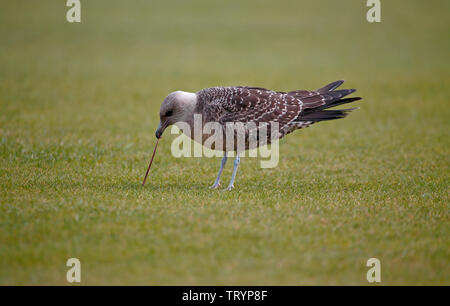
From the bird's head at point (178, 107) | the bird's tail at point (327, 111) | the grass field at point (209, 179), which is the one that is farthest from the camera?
the bird's tail at point (327, 111)

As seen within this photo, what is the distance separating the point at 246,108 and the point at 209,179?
6.06ft

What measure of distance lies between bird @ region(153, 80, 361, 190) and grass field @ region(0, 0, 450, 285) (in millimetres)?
1201

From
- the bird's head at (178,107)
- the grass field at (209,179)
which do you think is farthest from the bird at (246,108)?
the grass field at (209,179)

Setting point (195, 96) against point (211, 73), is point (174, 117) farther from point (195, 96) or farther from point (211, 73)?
point (211, 73)

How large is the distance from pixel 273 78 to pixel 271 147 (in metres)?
10.6

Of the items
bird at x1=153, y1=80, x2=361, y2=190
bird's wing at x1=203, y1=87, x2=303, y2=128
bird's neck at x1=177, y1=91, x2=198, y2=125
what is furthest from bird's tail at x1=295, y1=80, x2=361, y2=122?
bird's neck at x1=177, y1=91, x2=198, y2=125

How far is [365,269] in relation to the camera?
22.2 feet

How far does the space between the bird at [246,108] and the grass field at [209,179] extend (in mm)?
1201

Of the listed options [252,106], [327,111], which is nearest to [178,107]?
[252,106]

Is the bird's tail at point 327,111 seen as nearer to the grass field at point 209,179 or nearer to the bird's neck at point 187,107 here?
the grass field at point 209,179

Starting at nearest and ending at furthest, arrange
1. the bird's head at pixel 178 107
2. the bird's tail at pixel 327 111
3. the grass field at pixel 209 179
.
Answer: the grass field at pixel 209 179, the bird's head at pixel 178 107, the bird's tail at pixel 327 111

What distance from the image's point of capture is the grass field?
6.88 metres

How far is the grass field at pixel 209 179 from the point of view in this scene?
6.88m

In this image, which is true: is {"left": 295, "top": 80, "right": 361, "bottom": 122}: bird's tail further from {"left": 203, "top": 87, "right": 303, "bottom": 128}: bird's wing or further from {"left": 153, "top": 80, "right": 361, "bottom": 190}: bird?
{"left": 203, "top": 87, "right": 303, "bottom": 128}: bird's wing
